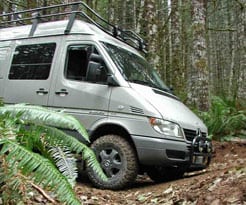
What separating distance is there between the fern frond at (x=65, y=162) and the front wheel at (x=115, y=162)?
8.85 feet

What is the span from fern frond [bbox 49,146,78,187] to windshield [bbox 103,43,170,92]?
324 cm

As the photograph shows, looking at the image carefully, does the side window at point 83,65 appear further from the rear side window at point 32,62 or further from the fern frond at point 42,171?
the fern frond at point 42,171

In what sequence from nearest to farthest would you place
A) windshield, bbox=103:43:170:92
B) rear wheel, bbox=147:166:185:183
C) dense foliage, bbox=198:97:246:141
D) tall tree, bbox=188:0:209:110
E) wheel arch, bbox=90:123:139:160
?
wheel arch, bbox=90:123:139:160
windshield, bbox=103:43:170:92
rear wheel, bbox=147:166:185:183
dense foliage, bbox=198:97:246:141
tall tree, bbox=188:0:209:110

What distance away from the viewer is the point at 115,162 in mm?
6445

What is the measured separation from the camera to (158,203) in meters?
5.20

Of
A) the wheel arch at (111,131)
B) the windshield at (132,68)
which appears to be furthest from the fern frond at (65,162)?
the windshield at (132,68)

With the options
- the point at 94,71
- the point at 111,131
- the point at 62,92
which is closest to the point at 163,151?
the point at 111,131

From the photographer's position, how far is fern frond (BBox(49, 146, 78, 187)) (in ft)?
11.5

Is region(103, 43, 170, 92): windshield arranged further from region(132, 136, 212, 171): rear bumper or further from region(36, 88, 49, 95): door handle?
region(36, 88, 49, 95): door handle

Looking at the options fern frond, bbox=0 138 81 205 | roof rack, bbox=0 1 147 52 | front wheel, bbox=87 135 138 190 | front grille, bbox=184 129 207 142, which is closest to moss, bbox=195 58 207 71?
roof rack, bbox=0 1 147 52


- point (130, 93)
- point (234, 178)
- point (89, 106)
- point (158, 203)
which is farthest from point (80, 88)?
point (234, 178)

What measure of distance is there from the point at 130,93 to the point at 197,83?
3918 millimetres

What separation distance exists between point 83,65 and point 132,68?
81 cm

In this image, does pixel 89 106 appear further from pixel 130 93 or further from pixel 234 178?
pixel 234 178
